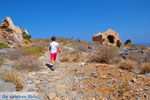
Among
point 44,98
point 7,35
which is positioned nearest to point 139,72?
point 44,98

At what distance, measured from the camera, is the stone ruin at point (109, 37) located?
30.1 metres

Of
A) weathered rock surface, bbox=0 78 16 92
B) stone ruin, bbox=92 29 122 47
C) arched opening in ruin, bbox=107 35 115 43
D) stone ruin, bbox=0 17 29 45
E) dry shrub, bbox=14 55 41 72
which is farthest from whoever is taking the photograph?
arched opening in ruin, bbox=107 35 115 43

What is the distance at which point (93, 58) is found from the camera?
9.98 metres

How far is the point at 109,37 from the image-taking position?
105 ft

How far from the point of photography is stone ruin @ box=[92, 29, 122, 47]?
98.7ft

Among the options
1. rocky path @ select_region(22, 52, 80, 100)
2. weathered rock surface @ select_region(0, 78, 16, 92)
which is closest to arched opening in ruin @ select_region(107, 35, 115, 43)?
rocky path @ select_region(22, 52, 80, 100)

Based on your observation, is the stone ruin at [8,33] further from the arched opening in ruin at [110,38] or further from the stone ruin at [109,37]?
the arched opening in ruin at [110,38]

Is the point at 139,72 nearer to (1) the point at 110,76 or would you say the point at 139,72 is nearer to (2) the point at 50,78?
(1) the point at 110,76

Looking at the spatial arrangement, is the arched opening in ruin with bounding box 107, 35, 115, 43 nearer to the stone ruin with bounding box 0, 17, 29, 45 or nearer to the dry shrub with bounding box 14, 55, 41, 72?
the stone ruin with bounding box 0, 17, 29, 45

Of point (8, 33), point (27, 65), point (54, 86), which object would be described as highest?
point (8, 33)

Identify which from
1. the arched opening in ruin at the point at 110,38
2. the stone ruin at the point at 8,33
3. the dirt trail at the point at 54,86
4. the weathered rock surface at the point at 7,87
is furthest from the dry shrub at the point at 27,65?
the arched opening in ruin at the point at 110,38

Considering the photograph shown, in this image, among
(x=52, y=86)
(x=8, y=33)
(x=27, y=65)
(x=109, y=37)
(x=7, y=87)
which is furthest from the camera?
(x=109, y=37)

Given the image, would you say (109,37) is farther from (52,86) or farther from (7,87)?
(7,87)

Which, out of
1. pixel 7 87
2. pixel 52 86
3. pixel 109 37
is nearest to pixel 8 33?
pixel 52 86
